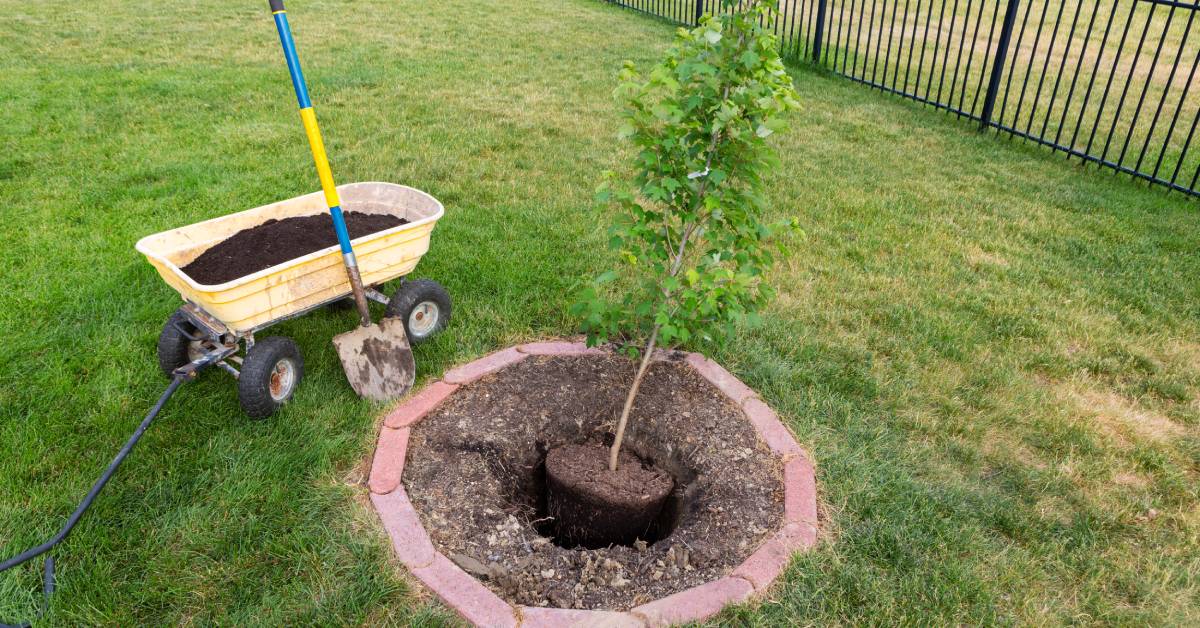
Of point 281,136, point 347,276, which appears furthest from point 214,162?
point 347,276

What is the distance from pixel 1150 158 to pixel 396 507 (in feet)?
23.0

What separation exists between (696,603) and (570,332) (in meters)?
1.72

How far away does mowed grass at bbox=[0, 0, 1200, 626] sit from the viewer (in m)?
2.52

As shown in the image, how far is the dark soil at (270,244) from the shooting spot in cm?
316

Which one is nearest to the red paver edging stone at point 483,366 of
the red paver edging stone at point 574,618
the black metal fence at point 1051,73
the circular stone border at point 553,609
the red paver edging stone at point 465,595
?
the circular stone border at point 553,609

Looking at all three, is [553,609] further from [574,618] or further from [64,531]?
[64,531]

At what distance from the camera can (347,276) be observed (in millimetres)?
3279

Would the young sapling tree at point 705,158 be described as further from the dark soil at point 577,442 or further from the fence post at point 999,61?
the fence post at point 999,61

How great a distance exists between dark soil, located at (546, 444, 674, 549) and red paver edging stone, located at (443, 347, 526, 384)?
1.96 feet

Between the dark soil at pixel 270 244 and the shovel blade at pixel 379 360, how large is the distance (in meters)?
0.48

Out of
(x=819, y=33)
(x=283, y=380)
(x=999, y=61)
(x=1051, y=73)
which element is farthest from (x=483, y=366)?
(x=1051, y=73)

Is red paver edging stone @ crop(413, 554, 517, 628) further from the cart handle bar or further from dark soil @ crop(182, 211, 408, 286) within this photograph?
dark soil @ crop(182, 211, 408, 286)

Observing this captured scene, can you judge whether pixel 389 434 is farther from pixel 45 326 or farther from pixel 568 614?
pixel 45 326

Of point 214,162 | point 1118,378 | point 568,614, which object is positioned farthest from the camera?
point 214,162
